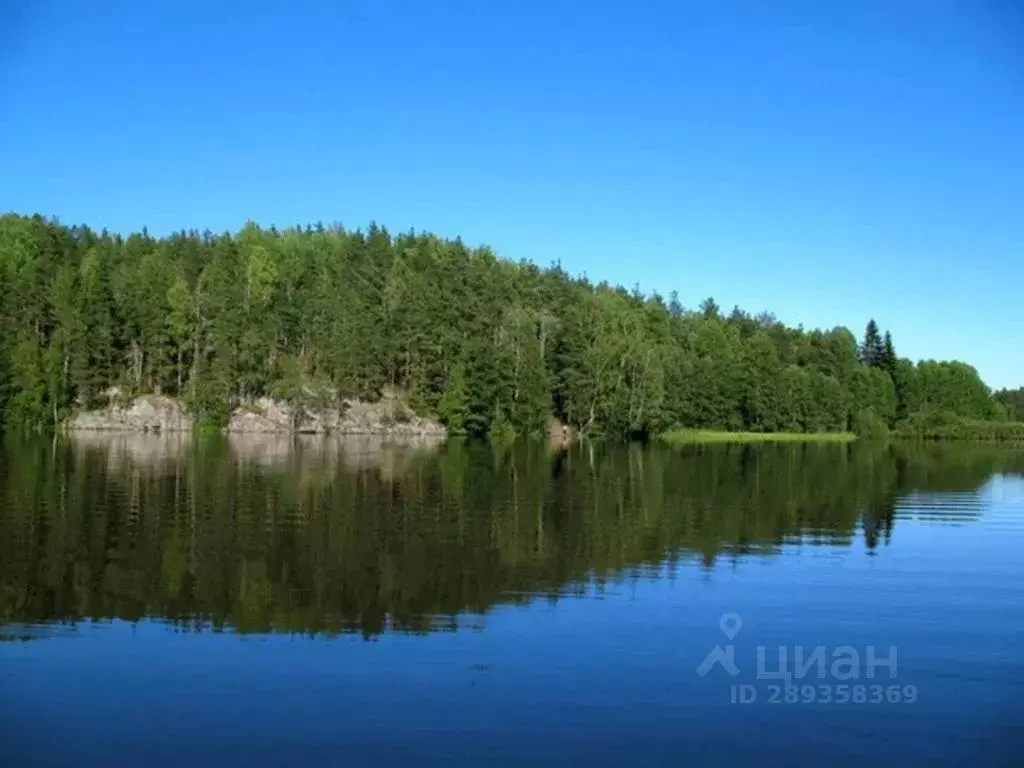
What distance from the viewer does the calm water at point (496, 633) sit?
12.9 m

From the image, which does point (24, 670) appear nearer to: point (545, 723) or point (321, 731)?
point (321, 731)

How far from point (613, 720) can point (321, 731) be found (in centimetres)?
411

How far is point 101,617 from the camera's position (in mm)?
18484

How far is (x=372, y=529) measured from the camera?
3083cm

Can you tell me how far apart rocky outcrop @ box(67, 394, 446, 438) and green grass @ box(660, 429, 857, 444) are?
33669 millimetres

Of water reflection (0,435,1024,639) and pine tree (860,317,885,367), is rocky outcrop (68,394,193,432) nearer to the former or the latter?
water reflection (0,435,1024,639)

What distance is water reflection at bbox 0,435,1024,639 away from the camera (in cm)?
2022

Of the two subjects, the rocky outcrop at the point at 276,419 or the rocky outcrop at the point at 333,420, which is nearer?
the rocky outcrop at the point at 276,419

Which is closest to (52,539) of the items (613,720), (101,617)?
(101,617)

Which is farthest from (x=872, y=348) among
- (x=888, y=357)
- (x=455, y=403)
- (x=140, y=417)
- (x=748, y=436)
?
(x=140, y=417)

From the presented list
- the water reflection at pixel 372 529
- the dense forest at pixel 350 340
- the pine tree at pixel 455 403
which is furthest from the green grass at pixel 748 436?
the water reflection at pixel 372 529

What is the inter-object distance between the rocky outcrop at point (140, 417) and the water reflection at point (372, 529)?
153ft

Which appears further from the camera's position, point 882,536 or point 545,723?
point 882,536

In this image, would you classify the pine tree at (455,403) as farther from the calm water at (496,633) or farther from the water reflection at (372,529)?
the calm water at (496,633)
